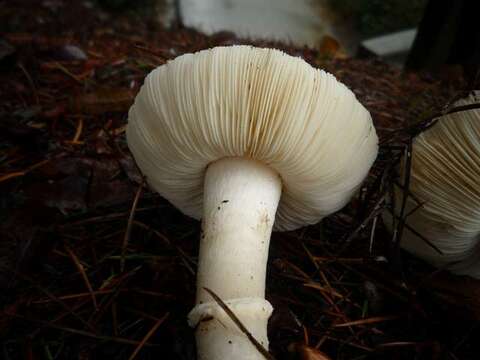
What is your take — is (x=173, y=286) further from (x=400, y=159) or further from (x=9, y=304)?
(x=400, y=159)

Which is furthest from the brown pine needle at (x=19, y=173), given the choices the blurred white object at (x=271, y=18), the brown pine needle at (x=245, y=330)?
the blurred white object at (x=271, y=18)

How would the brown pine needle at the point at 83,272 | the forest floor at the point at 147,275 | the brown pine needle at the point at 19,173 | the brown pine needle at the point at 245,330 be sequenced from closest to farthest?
the brown pine needle at the point at 245,330 → the forest floor at the point at 147,275 → the brown pine needle at the point at 83,272 → the brown pine needle at the point at 19,173

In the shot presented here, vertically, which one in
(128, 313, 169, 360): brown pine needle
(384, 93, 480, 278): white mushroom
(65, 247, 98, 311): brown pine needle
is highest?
(384, 93, 480, 278): white mushroom

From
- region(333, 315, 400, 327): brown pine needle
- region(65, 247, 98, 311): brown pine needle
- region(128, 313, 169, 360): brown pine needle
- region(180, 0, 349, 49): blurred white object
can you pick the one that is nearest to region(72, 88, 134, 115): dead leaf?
region(65, 247, 98, 311): brown pine needle

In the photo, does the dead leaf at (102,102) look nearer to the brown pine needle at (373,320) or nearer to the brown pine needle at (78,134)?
the brown pine needle at (78,134)

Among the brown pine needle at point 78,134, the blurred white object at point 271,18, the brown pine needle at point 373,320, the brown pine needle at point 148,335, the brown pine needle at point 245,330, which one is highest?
the brown pine needle at point 245,330

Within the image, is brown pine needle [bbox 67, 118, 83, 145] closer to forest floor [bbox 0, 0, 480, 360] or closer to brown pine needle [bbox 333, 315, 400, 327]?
forest floor [bbox 0, 0, 480, 360]

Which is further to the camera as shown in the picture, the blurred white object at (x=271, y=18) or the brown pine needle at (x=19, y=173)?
the blurred white object at (x=271, y=18)

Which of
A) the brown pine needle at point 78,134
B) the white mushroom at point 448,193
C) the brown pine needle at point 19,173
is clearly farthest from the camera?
the brown pine needle at point 78,134
